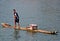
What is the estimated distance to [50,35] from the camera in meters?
31.8

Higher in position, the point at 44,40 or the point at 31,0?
the point at 31,0

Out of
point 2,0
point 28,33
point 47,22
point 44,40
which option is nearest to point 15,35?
point 28,33

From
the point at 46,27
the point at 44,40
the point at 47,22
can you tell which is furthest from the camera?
the point at 47,22

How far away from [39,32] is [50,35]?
1.49 m

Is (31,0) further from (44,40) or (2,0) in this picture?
(44,40)

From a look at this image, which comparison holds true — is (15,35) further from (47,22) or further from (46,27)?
(47,22)

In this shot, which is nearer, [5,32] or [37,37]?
[37,37]

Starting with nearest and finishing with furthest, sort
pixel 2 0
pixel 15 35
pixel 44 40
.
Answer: pixel 44 40
pixel 15 35
pixel 2 0

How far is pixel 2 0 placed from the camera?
73.4 m

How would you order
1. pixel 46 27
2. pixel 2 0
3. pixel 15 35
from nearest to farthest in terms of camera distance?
pixel 15 35, pixel 46 27, pixel 2 0

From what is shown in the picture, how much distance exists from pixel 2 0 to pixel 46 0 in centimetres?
910


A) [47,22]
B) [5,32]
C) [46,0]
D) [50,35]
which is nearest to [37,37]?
[50,35]

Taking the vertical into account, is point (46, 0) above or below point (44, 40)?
above

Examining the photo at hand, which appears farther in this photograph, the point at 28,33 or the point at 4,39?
the point at 28,33
